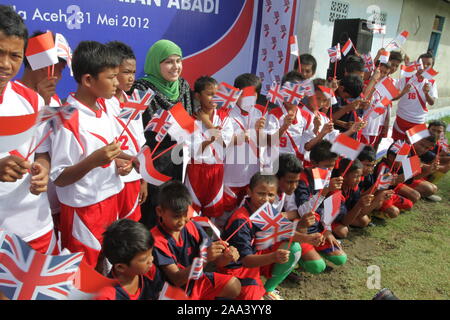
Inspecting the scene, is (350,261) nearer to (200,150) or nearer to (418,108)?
(200,150)

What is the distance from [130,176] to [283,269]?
1.17 metres

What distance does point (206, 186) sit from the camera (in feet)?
8.68

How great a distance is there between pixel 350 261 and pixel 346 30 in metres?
3.99

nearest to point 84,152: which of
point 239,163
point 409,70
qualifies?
point 239,163

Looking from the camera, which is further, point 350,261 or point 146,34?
point 146,34

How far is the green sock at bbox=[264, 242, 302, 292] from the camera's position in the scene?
2.34m

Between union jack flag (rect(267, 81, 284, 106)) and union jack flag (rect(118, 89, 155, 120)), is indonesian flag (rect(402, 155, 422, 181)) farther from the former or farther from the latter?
union jack flag (rect(118, 89, 155, 120))

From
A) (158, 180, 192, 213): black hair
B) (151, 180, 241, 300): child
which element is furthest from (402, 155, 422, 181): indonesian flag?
(158, 180, 192, 213): black hair

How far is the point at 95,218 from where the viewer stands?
1.76 metres

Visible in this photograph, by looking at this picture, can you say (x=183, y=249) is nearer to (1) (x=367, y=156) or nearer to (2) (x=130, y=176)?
(2) (x=130, y=176)

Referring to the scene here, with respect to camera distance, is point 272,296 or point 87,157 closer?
point 87,157

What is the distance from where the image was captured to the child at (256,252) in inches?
81.0

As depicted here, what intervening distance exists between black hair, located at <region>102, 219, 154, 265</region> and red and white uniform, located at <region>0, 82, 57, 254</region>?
29cm
